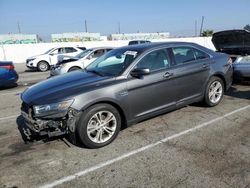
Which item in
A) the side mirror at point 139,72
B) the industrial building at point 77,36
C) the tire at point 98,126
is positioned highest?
the industrial building at point 77,36

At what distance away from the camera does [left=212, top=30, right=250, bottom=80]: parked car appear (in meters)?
7.46

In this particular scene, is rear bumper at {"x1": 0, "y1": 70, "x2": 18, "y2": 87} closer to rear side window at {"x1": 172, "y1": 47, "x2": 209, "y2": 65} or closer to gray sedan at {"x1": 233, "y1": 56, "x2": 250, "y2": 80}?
rear side window at {"x1": 172, "y1": 47, "x2": 209, "y2": 65}

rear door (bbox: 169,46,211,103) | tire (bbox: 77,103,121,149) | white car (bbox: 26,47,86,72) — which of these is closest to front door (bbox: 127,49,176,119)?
rear door (bbox: 169,46,211,103)

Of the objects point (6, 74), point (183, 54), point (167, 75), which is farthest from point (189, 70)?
point (6, 74)

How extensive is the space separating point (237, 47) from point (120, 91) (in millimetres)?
5616

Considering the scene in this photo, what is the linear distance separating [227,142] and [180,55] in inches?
80.1

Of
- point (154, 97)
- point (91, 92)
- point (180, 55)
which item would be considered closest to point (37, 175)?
point (91, 92)

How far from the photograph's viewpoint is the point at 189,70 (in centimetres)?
538

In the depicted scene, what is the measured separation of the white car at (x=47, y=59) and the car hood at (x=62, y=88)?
12.9m

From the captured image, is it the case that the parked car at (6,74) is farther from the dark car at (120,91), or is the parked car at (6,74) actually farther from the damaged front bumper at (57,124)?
the damaged front bumper at (57,124)

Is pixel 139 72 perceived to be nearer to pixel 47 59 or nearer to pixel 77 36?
pixel 47 59

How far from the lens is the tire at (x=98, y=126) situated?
4043 mm

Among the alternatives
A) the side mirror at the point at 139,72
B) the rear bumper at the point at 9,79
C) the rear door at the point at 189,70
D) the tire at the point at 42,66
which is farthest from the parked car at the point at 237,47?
the tire at the point at 42,66

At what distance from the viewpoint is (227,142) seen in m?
4.23
